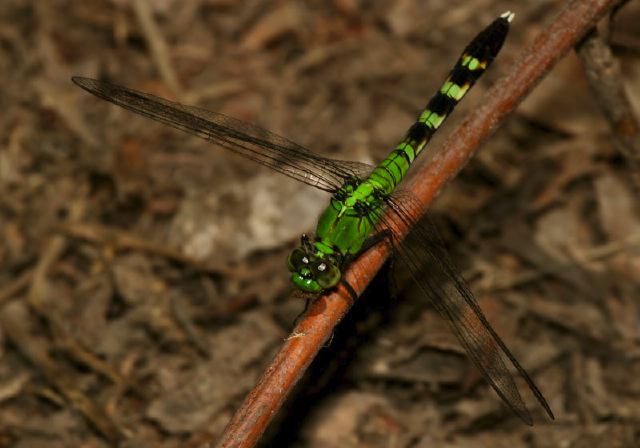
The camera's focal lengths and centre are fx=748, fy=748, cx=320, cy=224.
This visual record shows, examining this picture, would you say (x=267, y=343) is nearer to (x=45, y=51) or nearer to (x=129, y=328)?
(x=129, y=328)

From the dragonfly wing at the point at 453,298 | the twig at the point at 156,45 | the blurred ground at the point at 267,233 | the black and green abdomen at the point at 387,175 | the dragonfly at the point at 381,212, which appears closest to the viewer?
the dragonfly wing at the point at 453,298

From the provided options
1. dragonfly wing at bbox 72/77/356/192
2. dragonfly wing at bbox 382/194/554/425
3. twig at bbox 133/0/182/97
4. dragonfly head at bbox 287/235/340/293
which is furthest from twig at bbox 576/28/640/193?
twig at bbox 133/0/182/97

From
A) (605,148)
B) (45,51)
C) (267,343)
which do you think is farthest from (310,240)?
(45,51)

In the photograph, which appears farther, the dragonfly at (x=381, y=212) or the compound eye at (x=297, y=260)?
the compound eye at (x=297, y=260)

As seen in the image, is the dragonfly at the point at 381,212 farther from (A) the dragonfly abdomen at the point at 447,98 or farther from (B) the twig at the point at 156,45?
(B) the twig at the point at 156,45

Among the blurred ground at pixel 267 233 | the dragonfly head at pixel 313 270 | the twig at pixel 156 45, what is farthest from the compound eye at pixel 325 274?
the twig at pixel 156 45

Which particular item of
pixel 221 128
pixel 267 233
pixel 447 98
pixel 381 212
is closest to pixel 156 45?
pixel 267 233

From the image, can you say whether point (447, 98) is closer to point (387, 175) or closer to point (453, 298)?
A: point (387, 175)
